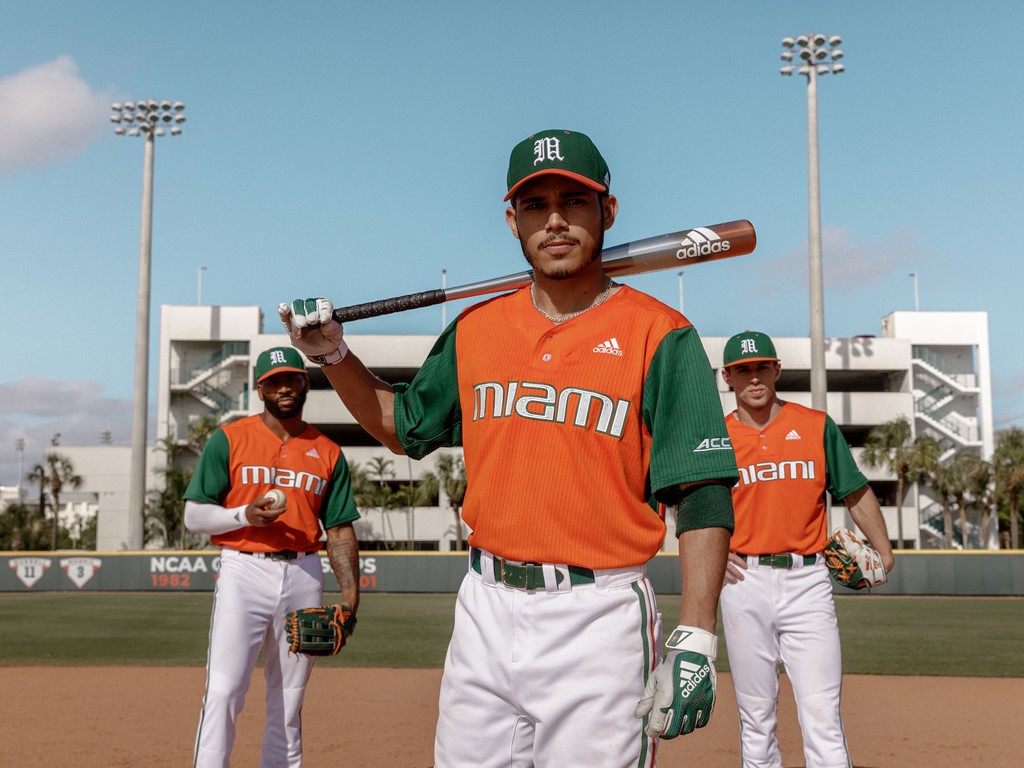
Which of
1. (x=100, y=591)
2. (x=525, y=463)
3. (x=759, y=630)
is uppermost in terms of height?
(x=525, y=463)

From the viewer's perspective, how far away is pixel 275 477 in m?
5.56

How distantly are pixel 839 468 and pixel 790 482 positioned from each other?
0.32 meters

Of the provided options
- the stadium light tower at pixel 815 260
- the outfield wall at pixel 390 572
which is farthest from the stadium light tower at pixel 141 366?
the stadium light tower at pixel 815 260

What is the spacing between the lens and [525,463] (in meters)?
2.78

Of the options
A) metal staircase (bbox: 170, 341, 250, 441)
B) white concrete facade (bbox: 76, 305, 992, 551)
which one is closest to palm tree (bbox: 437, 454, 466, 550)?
white concrete facade (bbox: 76, 305, 992, 551)

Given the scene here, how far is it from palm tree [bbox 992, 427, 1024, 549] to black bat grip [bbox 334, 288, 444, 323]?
53.0 m

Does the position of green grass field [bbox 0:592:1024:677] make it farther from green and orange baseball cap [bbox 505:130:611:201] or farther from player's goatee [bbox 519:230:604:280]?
green and orange baseball cap [bbox 505:130:611:201]

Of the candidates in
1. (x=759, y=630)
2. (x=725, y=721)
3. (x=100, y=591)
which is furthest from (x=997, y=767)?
(x=100, y=591)

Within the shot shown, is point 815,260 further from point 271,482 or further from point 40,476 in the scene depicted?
point 40,476

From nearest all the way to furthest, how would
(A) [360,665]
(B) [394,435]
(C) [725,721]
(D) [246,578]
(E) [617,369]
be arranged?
1. (E) [617,369]
2. (B) [394,435]
3. (D) [246,578]
4. (C) [725,721]
5. (A) [360,665]

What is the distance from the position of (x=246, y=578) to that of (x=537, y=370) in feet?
9.80

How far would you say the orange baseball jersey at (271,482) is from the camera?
17.7 feet

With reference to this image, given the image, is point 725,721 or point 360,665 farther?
point 360,665

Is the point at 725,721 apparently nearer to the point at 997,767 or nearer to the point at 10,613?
the point at 997,767
